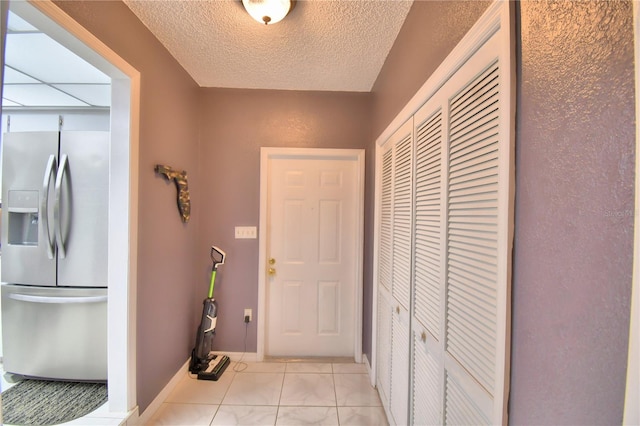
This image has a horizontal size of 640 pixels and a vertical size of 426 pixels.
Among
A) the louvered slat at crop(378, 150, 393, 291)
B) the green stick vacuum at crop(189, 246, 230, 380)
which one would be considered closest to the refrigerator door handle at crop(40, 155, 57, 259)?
the green stick vacuum at crop(189, 246, 230, 380)

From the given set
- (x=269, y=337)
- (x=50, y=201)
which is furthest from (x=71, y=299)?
(x=269, y=337)

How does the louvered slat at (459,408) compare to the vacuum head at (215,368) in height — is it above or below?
above

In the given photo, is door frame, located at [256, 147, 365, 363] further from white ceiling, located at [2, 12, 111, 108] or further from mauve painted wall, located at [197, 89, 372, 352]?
white ceiling, located at [2, 12, 111, 108]

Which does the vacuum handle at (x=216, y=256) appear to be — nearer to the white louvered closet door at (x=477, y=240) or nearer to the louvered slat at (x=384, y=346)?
the louvered slat at (x=384, y=346)

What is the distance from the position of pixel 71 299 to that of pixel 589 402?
8.85 ft

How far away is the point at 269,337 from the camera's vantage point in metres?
2.48

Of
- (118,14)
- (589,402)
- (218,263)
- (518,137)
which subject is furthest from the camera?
(218,263)

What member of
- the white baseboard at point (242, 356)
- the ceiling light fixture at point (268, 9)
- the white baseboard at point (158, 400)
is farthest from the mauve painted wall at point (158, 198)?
the ceiling light fixture at point (268, 9)

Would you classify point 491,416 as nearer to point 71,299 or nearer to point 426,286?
point 426,286

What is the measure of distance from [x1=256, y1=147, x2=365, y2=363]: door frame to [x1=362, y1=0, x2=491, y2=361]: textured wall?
0.08m

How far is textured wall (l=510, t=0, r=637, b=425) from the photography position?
0.41 meters

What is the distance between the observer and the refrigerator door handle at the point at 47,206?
1.76 m

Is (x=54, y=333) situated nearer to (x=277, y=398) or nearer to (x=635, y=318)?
(x=277, y=398)

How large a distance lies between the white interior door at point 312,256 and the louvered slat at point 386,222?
0.57 metres
